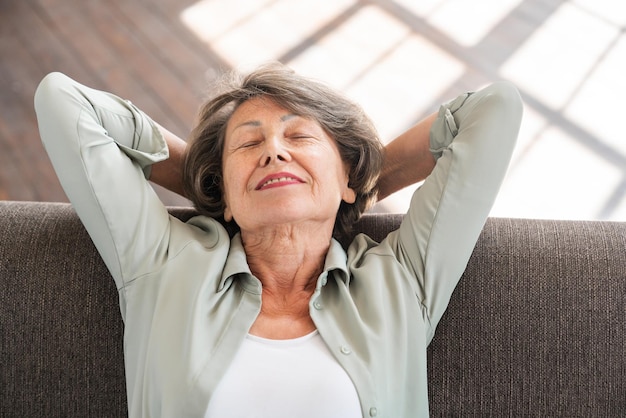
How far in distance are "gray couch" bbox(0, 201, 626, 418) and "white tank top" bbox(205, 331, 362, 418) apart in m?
0.27

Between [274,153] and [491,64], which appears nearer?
[274,153]

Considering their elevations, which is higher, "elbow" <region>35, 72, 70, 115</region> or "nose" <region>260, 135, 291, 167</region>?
"elbow" <region>35, 72, 70, 115</region>

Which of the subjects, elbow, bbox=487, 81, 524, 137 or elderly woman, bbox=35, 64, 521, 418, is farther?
elbow, bbox=487, 81, 524, 137

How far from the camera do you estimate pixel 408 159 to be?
1727 mm

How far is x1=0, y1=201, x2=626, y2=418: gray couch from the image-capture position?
5.09ft

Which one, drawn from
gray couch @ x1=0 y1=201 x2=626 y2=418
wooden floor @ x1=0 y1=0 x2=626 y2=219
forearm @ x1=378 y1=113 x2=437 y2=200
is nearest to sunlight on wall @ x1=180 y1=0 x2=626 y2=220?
wooden floor @ x1=0 y1=0 x2=626 y2=219

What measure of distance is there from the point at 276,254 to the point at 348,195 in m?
0.25

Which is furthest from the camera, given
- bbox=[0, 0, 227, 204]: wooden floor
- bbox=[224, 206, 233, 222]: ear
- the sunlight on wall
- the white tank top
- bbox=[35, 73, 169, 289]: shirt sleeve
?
bbox=[0, 0, 227, 204]: wooden floor

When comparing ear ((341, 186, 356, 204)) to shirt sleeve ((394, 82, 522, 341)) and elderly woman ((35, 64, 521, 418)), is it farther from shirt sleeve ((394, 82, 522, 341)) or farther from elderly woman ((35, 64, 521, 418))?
shirt sleeve ((394, 82, 522, 341))

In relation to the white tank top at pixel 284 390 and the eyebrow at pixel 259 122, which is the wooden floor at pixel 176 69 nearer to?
the eyebrow at pixel 259 122

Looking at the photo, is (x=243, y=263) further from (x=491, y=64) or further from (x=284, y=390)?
(x=491, y=64)

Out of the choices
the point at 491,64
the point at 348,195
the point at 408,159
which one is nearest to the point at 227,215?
the point at 348,195

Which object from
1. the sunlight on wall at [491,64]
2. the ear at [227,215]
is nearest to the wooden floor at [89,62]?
the sunlight on wall at [491,64]

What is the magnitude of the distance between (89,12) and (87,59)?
1.31ft
